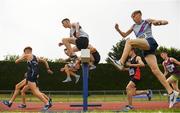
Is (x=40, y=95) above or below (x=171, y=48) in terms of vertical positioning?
below

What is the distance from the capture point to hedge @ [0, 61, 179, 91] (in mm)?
35156

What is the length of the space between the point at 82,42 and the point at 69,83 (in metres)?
24.7

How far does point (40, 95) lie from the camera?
41.8ft

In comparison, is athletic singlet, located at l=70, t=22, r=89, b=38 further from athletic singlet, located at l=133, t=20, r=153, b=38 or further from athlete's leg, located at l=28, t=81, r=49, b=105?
athlete's leg, located at l=28, t=81, r=49, b=105

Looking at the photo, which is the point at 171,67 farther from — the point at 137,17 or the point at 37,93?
the point at 137,17

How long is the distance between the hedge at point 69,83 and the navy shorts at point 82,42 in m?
23.9

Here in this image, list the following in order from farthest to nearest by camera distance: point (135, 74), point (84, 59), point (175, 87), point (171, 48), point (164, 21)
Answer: point (171, 48) → point (175, 87) → point (135, 74) → point (84, 59) → point (164, 21)

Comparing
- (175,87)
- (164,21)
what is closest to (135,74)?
(164,21)

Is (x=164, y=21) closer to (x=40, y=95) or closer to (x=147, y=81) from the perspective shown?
(x=40, y=95)

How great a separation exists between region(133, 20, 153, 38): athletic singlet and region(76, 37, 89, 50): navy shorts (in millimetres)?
1355

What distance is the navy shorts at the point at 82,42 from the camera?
11.2m

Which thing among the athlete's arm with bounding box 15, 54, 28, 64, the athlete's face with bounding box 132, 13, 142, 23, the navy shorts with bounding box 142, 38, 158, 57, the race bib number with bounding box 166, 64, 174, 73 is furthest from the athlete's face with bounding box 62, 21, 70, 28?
the race bib number with bounding box 166, 64, 174, 73

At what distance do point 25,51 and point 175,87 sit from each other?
6356 mm

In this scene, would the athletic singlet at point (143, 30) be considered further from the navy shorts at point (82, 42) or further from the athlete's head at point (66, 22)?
the athlete's head at point (66, 22)
